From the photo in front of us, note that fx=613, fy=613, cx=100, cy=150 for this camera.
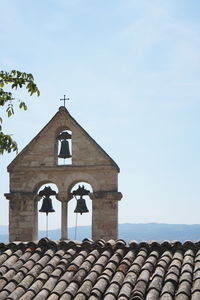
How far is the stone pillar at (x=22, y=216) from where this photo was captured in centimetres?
1264

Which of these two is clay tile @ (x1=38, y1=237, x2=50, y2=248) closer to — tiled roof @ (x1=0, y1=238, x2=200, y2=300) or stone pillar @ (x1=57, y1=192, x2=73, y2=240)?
tiled roof @ (x1=0, y1=238, x2=200, y2=300)

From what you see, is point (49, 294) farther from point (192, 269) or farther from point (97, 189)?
point (97, 189)

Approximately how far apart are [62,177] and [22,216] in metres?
1.17

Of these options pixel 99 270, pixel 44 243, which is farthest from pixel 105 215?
pixel 99 270

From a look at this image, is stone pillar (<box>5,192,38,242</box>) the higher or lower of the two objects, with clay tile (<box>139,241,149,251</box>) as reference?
higher

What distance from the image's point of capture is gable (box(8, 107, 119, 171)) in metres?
12.5

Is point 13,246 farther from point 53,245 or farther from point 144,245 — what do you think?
point 144,245

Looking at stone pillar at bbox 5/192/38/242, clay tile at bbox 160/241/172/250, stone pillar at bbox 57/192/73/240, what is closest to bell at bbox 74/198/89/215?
stone pillar at bbox 57/192/73/240

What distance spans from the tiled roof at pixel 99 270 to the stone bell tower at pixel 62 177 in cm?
181

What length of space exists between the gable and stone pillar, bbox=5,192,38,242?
0.64 metres

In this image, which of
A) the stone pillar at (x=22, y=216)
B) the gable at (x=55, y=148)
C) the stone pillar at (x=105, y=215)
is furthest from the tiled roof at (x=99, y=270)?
the gable at (x=55, y=148)

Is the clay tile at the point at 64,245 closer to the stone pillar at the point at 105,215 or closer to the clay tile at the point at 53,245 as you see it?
the clay tile at the point at 53,245

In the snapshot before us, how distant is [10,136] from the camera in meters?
8.62

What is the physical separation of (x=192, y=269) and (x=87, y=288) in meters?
1.68
